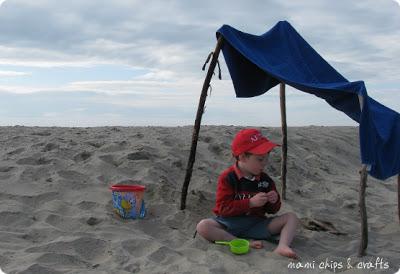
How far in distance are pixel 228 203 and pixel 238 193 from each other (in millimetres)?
130

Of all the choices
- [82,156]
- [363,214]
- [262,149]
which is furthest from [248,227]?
[82,156]

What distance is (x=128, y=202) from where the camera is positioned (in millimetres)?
4117

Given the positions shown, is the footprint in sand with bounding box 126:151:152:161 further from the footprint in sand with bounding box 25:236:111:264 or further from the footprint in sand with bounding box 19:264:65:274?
the footprint in sand with bounding box 19:264:65:274

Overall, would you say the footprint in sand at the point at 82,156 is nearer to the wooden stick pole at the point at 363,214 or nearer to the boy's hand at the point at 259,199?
the boy's hand at the point at 259,199

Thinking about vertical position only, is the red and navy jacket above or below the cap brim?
below

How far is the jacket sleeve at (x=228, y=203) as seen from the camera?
142 inches

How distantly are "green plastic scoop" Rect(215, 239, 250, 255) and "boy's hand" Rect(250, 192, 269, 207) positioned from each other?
0.27 m

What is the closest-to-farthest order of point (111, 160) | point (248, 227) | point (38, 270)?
point (38, 270)
point (248, 227)
point (111, 160)

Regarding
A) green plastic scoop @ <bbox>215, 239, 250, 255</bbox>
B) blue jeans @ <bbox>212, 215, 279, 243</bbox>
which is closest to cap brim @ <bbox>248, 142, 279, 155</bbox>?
blue jeans @ <bbox>212, 215, 279, 243</bbox>

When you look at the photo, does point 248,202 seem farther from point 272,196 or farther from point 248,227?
point 248,227

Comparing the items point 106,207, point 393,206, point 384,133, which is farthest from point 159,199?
point 393,206

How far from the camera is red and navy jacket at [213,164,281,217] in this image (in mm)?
3625

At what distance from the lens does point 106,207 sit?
14.0 feet

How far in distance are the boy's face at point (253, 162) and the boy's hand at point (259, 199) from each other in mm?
221
